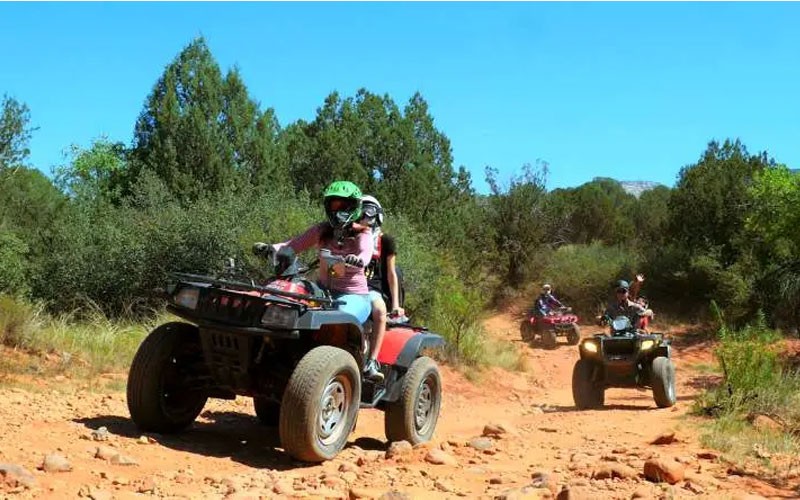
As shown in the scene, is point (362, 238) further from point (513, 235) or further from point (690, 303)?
point (513, 235)

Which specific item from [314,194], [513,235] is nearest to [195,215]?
[314,194]

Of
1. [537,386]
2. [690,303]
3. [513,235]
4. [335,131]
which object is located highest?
[335,131]

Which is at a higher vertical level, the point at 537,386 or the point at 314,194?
the point at 314,194

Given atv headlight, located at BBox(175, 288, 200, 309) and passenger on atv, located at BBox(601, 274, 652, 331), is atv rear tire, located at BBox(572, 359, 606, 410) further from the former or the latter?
atv headlight, located at BBox(175, 288, 200, 309)

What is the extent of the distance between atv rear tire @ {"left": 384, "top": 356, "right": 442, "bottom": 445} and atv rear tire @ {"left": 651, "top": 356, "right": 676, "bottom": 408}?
5.41m

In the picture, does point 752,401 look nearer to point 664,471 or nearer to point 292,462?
point 664,471

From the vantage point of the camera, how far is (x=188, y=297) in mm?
6102

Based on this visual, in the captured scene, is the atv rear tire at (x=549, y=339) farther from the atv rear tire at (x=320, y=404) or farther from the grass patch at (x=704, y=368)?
the atv rear tire at (x=320, y=404)

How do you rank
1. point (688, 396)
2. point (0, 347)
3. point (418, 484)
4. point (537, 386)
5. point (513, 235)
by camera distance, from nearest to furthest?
1. point (418, 484)
2. point (0, 347)
3. point (688, 396)
4. point (537, 386)
5. point (513, 235)

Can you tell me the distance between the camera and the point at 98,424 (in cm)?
655

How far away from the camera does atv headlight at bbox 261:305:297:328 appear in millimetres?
5711

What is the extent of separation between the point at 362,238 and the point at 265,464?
75.5 inches

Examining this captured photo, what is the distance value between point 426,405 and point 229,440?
1818 mm

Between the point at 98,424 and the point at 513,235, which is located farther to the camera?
the point at 513,235
